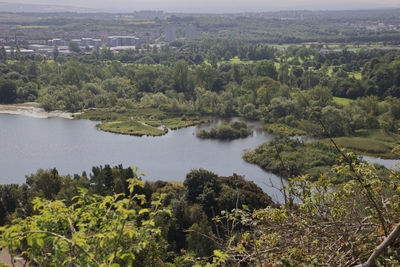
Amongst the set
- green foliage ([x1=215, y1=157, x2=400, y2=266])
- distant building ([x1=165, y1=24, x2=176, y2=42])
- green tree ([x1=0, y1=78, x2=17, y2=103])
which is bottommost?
green tree ([x1=0, y1=78, x2=17, y2=103])

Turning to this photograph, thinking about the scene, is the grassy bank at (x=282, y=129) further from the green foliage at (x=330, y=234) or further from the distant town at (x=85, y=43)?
the distant town at (x=85, y=43)

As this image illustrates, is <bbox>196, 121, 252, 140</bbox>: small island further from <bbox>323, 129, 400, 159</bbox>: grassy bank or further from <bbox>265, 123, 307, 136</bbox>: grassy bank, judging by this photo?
<bbox>323, 129, 400, 159</bbox>: grassy bank

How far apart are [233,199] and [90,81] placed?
2123 cm

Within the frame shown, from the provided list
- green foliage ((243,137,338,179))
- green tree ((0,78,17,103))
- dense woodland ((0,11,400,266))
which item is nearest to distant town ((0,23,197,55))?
dense woodland ((0,11,400,266))

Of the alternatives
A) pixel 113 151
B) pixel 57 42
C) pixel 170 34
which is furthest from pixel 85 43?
pixel 113 151

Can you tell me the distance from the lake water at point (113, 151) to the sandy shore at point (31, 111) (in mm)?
1626

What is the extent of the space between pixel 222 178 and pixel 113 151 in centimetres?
722

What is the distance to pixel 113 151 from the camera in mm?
15625

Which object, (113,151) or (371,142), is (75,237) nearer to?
(113,151)

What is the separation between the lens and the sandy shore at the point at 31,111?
21.2m

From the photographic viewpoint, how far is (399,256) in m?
1.79

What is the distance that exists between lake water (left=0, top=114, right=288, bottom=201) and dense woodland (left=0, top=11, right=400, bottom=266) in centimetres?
88

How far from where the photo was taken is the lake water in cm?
1343

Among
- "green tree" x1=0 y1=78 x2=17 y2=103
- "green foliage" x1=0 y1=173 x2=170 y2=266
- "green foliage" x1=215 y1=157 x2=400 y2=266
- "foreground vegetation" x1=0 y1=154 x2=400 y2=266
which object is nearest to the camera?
"green foliage" x1=0 y1=173 x2=170 y2=266
